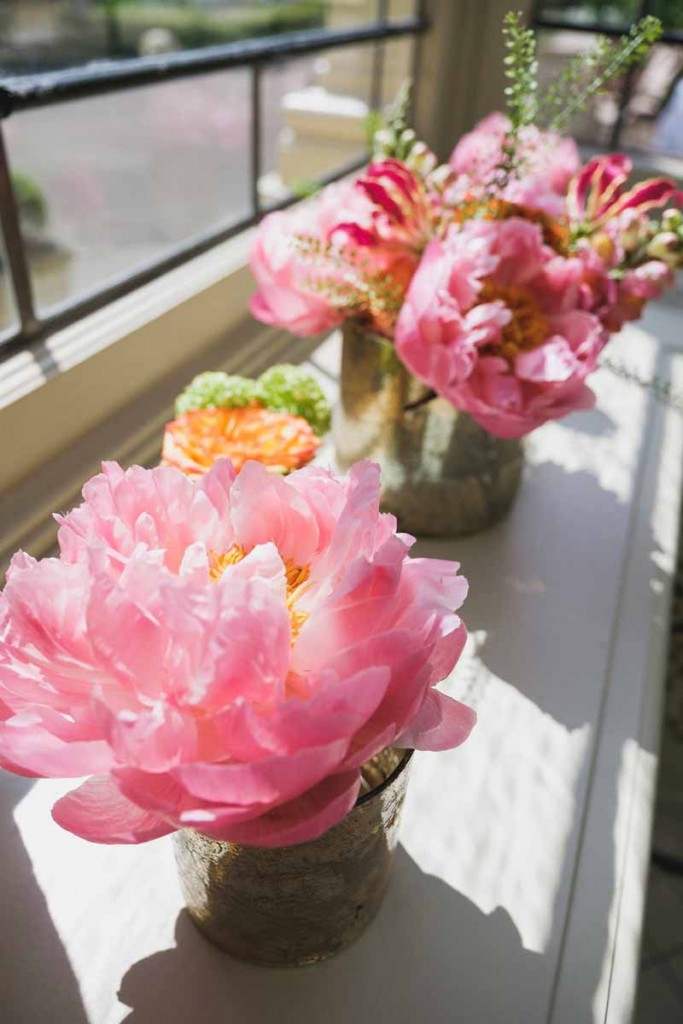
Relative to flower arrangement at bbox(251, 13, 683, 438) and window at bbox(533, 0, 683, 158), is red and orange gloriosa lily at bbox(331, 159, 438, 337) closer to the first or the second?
flower arrangement at bbox(251, 13, 683, 438)

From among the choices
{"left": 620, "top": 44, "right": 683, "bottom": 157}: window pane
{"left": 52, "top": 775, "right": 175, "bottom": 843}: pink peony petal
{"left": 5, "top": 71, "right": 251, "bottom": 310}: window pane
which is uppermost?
{"left": 52, "top": 775, "right": 175, "bottom": 843}: pink peony petal

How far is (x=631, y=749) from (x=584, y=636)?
110 millimetres

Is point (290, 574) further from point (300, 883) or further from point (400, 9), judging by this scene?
point (400, 9)

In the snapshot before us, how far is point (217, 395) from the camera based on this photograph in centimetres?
63

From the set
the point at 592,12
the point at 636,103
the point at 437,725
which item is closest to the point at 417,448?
the point at 437,725

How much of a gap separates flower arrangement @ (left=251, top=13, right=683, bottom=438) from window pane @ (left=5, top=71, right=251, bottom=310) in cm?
266

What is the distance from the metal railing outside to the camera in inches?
25.5

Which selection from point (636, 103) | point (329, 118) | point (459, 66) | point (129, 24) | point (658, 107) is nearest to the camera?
point (459, 66)

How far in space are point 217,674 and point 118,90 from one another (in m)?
0.64

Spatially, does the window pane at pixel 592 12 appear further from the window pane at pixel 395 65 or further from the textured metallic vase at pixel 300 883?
the textured metallic vase at pixel 300 883

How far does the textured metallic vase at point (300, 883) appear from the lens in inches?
13.7

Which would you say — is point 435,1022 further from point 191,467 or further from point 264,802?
point 191,467

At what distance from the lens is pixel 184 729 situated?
0.29m

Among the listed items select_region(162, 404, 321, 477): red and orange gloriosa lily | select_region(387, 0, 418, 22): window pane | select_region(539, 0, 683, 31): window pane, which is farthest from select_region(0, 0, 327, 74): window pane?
select_region(162, 404, 321, 477): red and orange gloriosa lily
